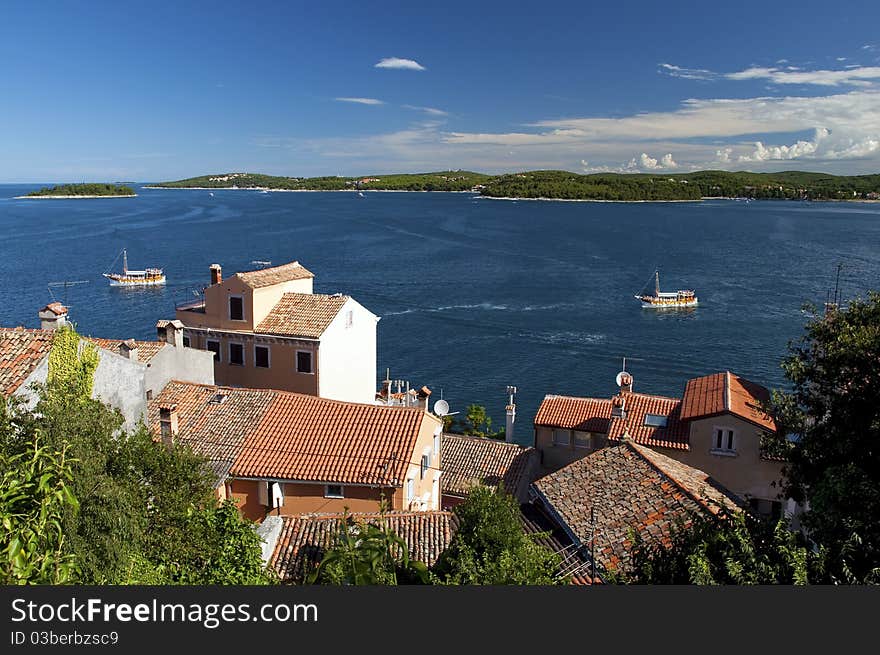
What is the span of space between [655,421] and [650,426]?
1.04ft

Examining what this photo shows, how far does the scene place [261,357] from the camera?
99.9ft

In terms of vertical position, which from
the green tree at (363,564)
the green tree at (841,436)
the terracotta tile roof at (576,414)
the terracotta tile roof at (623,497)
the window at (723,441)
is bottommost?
the terracotta tile roof at (576,414)

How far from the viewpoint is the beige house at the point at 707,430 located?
921 inches

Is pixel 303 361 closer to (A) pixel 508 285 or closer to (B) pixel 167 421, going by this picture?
(B) pixel 167 421

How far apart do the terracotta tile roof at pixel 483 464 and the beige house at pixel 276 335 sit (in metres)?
5.99

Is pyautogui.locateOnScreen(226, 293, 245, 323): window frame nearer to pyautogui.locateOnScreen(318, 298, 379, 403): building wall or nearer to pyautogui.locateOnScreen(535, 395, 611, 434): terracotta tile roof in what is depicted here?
pyautogui.locateOnScreen(318, 298, 379, 403): building wall

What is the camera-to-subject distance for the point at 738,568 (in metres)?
7.75

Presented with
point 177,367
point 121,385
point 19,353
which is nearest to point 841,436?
point 19,353

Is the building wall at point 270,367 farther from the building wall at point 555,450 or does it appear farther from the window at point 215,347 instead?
the building wall at point 555,450

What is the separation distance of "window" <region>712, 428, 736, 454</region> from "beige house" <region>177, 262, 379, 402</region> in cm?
1555

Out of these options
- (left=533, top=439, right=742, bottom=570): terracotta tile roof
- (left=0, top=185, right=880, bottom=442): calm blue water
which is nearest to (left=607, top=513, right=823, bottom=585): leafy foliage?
(left=533, top=439, right=742, bottom=570): terracotta tile roof

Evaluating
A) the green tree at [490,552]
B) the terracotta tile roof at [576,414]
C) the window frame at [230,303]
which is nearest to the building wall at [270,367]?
the window frame at [230,303]

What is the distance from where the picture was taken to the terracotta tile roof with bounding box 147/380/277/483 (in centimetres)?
2012

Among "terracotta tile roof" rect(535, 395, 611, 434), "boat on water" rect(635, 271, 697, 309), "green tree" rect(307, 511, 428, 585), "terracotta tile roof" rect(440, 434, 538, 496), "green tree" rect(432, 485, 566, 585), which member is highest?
"green tree" rect(307, 511, 428, 585)
